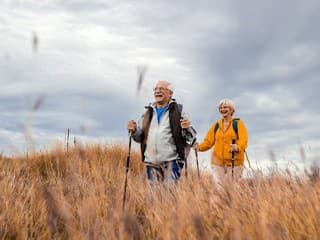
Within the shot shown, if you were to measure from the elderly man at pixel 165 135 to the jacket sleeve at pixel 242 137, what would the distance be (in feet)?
2.96

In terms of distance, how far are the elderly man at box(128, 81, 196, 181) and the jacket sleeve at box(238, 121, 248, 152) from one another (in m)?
0.90

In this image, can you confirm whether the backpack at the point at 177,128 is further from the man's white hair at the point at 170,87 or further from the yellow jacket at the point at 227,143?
the yellow jacket at the point at 227,143

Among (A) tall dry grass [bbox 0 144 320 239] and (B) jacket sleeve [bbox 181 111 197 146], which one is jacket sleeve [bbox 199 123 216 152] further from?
(A) tall dry grass [bbox 0 144 320 239]

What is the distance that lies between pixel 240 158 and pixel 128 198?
179 centimetres

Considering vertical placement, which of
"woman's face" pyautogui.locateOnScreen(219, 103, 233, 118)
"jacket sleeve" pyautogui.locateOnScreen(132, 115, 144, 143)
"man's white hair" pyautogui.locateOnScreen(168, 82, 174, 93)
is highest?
"man's white hair" pyautogui.locateOnScreen(168, 82, 174, 93)

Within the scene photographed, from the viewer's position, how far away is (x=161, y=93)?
226 inches

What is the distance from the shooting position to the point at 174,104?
18.8ft

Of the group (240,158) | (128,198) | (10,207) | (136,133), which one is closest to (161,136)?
(136,133)

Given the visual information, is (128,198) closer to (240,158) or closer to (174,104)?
(174,104)

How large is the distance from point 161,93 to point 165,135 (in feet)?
1.90

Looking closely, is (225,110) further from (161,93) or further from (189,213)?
(189,213)

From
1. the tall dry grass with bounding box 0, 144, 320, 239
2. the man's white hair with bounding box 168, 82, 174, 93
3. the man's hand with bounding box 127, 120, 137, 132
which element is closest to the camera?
the tall dry grass with bounding box 0, 144, 320, 239

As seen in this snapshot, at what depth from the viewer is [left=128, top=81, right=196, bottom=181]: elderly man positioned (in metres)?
5.59

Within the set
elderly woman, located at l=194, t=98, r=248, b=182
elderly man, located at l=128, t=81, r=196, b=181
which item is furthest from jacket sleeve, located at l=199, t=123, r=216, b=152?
elderly man, located at l=128, t=81, r=196, b=181
